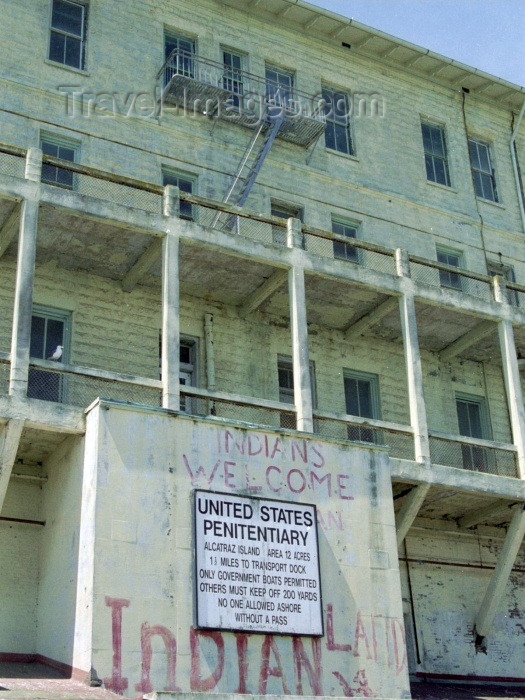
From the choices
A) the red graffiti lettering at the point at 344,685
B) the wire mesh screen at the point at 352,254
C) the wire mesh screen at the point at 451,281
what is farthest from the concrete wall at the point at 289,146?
the red graffiti lettering at the point at 344,685

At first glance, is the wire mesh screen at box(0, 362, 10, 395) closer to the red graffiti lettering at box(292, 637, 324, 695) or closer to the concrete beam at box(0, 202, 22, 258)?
the concrete beam at box(0, 202, 22, 258)

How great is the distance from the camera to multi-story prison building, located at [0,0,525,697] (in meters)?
15.8

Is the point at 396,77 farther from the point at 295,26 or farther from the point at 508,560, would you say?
the point at 508,560

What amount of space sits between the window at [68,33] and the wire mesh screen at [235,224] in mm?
4537

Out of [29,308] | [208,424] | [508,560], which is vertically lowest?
[508,560]

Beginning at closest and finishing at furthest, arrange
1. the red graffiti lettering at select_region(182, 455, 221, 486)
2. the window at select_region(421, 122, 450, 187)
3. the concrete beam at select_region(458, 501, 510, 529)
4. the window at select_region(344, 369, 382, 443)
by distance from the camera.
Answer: the red graffiti lettering at select_region(182, 455, 221, 486) → the concrete beam at select_region(458, 501, 510, 529) → the window at select_region(344, 369, 382, 443) → the window at select_region(421, 122, 450, 187)

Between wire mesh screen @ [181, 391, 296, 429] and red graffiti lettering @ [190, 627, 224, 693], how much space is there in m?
4.81

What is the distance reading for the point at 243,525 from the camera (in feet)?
54.0

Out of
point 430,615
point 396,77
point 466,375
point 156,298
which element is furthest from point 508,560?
point 396,77

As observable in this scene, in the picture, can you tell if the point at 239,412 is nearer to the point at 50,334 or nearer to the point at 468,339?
the point at 50,334

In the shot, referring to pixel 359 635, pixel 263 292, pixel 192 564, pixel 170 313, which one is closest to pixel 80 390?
pixel 170 313

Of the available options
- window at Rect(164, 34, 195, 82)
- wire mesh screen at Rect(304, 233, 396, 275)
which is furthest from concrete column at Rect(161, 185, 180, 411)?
window at Rect(164, 34, 195, 82)

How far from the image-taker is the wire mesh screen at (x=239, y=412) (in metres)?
19.1

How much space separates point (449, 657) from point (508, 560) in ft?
8.23
